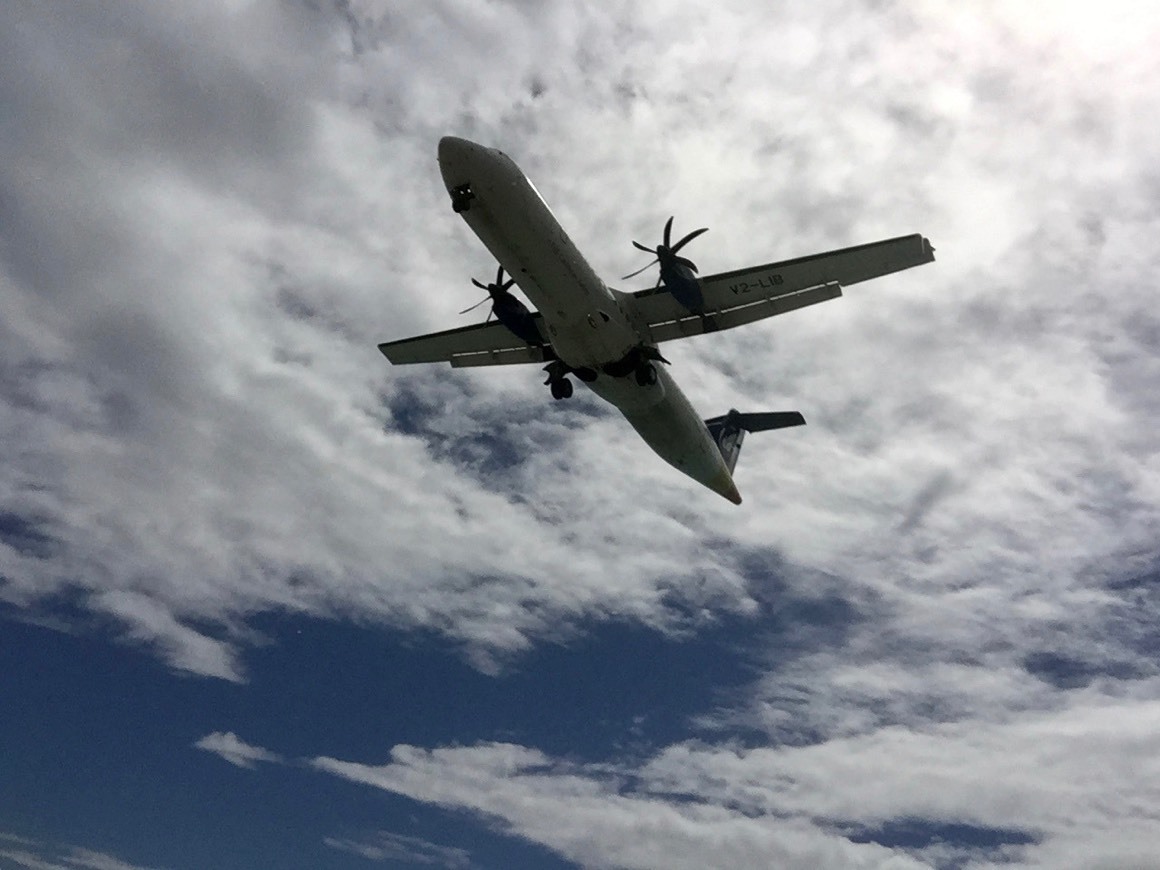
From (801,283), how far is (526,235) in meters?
10.5

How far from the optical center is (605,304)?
2994 centimetres

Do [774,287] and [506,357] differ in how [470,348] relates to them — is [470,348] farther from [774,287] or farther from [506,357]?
[774,287]

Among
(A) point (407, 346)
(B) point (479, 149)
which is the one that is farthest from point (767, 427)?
(B) point (479, 149)

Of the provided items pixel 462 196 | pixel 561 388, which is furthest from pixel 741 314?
pixel 462 196

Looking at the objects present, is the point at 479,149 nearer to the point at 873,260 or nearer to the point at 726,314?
the point at 726,314

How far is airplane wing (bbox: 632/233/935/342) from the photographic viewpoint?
90.9 ft

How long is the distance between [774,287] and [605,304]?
641 cm

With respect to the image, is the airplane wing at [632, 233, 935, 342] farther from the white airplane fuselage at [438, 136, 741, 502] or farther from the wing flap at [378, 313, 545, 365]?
the wing flap at [378, 313, 545, 365]

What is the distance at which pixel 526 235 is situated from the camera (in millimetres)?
26734

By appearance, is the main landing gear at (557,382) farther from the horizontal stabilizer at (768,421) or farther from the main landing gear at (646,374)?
the horizontal stabilizer at (768,421)

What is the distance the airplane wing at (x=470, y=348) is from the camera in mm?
35125

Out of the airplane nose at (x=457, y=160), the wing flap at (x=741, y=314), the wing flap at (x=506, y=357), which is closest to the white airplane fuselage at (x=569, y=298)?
the airplane nose at (x=457, y=160)

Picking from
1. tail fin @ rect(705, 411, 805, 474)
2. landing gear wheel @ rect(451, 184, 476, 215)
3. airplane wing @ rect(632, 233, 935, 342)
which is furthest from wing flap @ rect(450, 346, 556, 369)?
tail fin @ rect(705, 411, 805, 474)

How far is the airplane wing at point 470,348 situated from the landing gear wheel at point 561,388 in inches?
44.3
